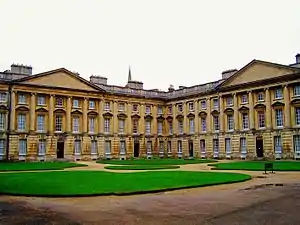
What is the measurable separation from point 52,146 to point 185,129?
776 inches

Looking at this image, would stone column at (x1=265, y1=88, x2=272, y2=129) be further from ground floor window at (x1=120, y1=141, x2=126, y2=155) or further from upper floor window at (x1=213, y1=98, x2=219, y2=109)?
ground floor window at (x1=120, y1=141, x2=126, y2=155)

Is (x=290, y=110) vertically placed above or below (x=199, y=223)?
above

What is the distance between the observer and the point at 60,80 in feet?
156

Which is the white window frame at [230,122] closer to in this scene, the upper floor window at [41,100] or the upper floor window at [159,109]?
the upper floor window at [159,109]

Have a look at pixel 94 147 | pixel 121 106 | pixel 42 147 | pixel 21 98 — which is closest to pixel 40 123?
pixel 42 147

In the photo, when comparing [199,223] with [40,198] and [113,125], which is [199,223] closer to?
[40,198]

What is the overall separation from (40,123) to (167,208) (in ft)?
128

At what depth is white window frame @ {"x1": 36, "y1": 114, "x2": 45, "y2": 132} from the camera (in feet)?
151

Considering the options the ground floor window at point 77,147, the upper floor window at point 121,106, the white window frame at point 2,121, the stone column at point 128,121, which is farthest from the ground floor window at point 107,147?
the white window frame at point 2,121

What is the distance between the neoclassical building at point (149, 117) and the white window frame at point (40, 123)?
51 millimetres

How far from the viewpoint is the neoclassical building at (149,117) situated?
4316 cm

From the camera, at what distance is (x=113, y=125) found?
170 feet

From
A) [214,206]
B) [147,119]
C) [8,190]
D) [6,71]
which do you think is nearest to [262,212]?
[214,206]

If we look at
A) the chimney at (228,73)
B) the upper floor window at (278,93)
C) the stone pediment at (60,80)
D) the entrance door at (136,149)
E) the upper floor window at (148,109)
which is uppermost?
the chimney at (228,73)
